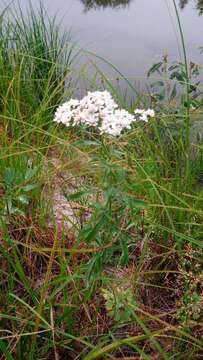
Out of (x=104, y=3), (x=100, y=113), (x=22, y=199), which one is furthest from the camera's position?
(x=104, y=3)

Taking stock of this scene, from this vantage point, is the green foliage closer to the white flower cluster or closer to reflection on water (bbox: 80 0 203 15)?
the white flower cluster

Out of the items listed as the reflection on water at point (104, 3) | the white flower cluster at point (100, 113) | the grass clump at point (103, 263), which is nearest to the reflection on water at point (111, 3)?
the reflection on water at point (104, 3)

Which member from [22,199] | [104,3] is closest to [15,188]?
[22,199]

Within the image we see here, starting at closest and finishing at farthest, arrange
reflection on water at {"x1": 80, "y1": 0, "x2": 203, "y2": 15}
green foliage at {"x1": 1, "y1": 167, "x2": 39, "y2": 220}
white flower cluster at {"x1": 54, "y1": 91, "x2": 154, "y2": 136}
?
white flower cluster at {"x1": 54, "y1": 91, "x2": 154, "y2": 136}, green foliage at {"x1": 1, "y1": 167, "x2": 39, "y2": 220}, reflection on water at {"x1": 80, "y1": 0, "x2": 203, "y2": 15}

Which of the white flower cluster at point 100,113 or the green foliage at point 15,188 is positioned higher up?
the white flower cluster at point 100,113

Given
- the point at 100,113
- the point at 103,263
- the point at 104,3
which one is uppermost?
the point at 104,3

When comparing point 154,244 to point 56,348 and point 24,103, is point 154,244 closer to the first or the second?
point 56,348

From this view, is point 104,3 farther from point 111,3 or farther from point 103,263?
point 103,263

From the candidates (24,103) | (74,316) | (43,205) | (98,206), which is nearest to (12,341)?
(74,316)

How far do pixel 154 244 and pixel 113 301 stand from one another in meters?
0.36

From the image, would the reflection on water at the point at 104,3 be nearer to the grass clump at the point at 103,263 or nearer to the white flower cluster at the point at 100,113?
the grass clump at the point at 103,263

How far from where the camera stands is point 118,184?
1.10 metres

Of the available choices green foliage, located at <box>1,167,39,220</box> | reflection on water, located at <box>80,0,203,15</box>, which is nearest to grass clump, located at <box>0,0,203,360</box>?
green foliage, located at <box>1,167,39,220</box>

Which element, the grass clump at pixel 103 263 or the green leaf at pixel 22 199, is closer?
the grass clump at pixel 103 263
